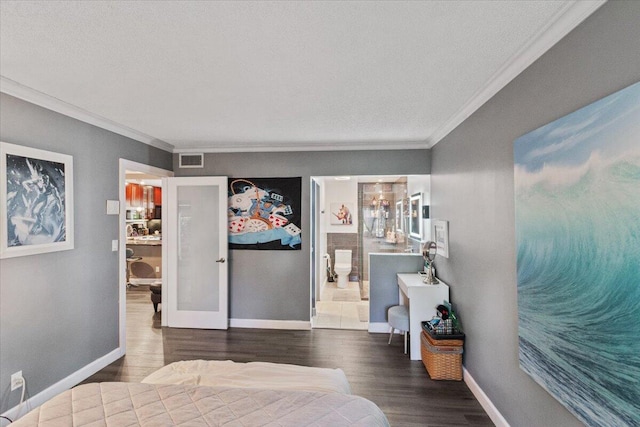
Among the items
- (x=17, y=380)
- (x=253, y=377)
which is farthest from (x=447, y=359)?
(x=17, y=380)

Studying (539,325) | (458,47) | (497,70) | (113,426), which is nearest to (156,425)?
(113,426)

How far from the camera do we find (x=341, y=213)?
Answer: 23.4 feet

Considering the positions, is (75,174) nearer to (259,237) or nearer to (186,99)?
(186,99)

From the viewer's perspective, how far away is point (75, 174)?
114 inches

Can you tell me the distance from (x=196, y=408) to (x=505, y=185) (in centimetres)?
228

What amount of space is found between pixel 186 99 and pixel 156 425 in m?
2.30

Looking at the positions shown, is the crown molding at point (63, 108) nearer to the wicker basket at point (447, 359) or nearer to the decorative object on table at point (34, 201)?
the decorative object on table at point (34, 201)

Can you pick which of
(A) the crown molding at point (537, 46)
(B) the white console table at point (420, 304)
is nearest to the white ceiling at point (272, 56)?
(A) the crown molding at point (537, 46)

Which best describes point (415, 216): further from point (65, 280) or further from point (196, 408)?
point (65, 280)

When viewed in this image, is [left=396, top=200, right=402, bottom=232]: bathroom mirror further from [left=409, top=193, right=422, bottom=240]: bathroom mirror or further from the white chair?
the white chair

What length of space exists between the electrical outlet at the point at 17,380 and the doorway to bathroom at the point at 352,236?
3037mm

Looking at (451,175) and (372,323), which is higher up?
(451,175)

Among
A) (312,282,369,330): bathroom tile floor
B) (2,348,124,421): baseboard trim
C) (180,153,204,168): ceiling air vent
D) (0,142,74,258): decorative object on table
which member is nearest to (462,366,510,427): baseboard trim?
(312,282,369,330): bathroom tile floor

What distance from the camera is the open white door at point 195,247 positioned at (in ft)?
14.3
